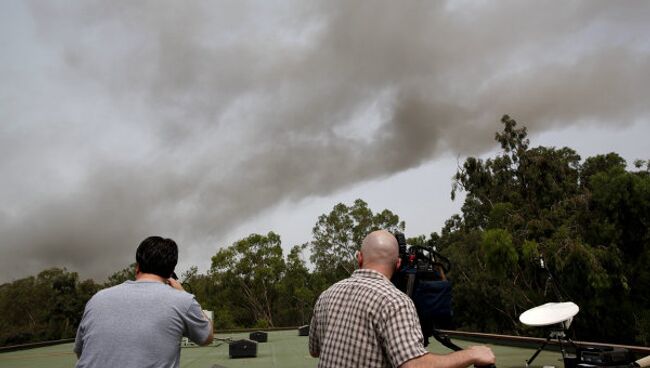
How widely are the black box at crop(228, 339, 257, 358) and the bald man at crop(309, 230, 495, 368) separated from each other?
26.6 ft

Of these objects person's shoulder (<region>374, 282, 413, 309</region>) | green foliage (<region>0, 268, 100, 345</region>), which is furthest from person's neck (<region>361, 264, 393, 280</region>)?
green foliage (<region>0, 268, 100, 345</region>)

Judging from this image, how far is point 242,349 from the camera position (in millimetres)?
9492

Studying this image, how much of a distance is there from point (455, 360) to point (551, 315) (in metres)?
3.16

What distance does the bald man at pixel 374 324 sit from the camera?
145cm

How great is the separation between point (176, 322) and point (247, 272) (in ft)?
127

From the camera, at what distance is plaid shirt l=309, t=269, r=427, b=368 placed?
1460 millimetres

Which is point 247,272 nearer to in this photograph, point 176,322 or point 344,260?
point 344,260

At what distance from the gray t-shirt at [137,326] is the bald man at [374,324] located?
0.47 metres

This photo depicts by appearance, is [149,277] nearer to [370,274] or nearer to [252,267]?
[370,274]

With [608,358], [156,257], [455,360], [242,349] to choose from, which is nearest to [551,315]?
[608,358]

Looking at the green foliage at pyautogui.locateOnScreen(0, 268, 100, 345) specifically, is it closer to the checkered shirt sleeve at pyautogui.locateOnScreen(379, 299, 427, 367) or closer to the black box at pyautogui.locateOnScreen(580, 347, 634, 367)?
the black box at pyautogui.locateOnScreen(580, 347, 634, 367)

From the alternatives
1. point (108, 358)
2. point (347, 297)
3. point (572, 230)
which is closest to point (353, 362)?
point (347, 297)

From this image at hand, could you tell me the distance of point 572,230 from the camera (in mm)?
21938

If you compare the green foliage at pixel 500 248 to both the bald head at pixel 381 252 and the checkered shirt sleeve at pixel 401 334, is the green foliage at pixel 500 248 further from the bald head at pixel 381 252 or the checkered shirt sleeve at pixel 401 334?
the checkered shirt sleeve at pixel 401 334
